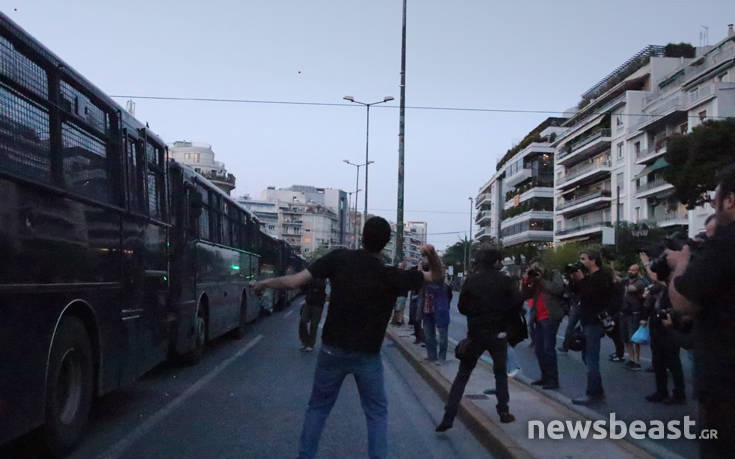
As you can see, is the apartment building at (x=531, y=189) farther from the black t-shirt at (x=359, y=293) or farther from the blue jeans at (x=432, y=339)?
the black t-shirt at (x=359, y=293)

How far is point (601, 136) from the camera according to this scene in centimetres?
6331

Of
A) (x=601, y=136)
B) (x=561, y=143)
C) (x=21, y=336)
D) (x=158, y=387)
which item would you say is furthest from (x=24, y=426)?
(x=561, y=143)

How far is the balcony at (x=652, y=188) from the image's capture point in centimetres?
5147

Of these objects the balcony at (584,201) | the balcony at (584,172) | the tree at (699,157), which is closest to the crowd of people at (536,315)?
the tree at (699,157)

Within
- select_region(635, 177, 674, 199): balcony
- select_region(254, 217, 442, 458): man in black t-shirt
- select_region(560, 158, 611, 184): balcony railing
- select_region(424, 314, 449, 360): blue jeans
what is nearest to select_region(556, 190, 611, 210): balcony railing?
select_region(560, 158, 611, 184): balcony railing

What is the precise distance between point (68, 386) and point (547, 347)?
611 centimetres

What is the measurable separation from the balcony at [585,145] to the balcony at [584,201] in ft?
12.8

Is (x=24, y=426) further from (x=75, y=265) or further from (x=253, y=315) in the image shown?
(x=253, y=315)

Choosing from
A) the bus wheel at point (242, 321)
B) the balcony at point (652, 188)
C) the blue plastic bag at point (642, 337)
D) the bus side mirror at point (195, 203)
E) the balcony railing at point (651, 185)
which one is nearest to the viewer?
the blue plastic bag at point (642, 337)

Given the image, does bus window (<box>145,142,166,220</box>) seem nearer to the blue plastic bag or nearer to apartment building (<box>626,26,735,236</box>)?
the blue plastic bag

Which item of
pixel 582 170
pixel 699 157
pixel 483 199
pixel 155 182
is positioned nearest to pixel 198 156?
pixel 483 199

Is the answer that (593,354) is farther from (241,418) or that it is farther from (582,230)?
(582,230)

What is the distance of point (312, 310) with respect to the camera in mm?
13336
